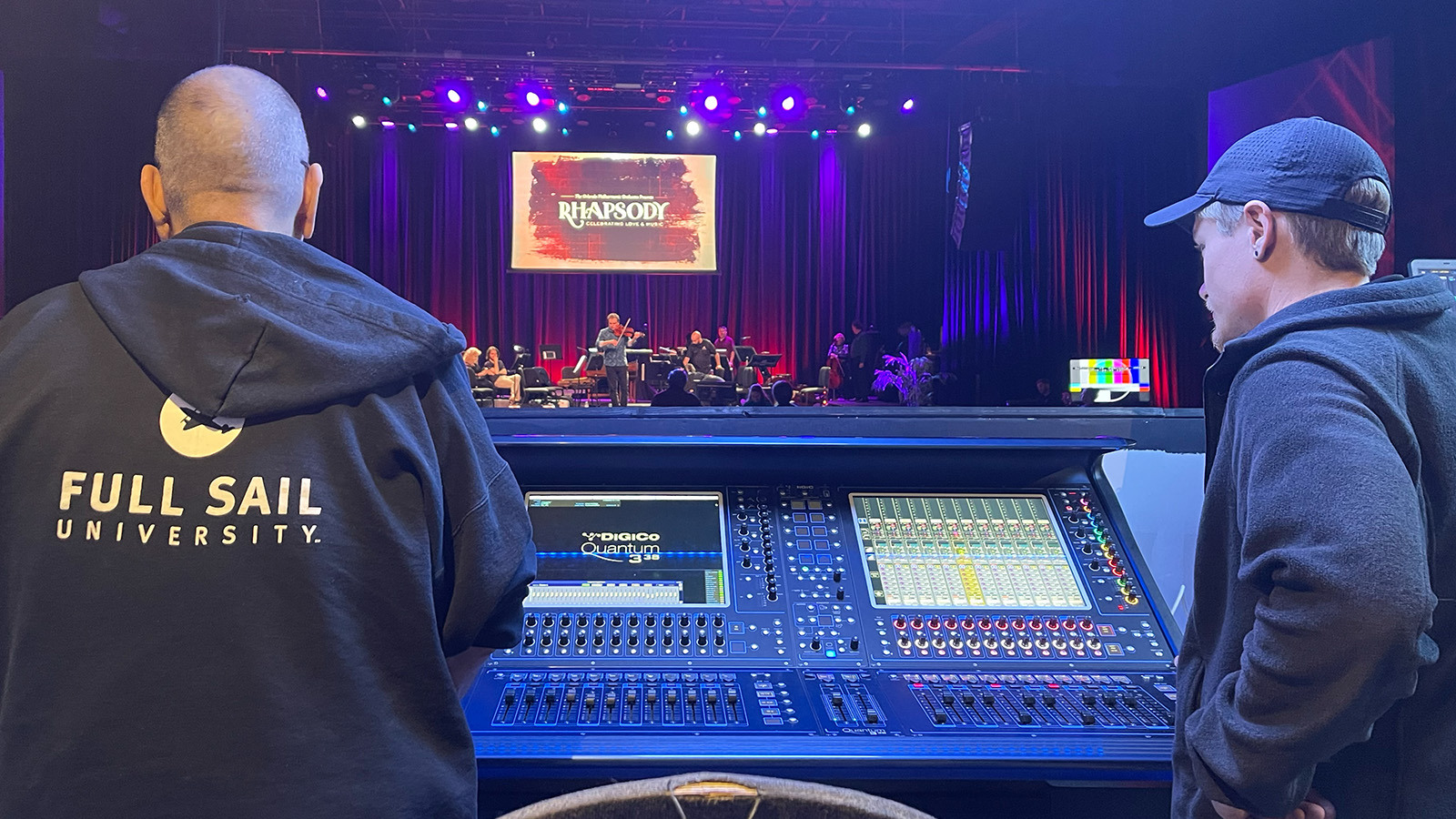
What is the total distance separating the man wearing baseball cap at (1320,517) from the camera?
914 millimetres

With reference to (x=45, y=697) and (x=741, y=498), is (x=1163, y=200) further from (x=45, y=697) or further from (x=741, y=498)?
(x=45, y=697)

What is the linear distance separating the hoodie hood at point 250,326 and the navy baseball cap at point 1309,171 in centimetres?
116

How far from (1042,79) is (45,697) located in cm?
1095

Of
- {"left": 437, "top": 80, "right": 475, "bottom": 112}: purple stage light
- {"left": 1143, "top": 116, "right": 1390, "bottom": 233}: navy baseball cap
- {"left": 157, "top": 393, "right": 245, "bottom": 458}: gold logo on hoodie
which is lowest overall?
{"left": 157, "top": 393, "right": 245, "bottom": 458}: gold logo on hoodie

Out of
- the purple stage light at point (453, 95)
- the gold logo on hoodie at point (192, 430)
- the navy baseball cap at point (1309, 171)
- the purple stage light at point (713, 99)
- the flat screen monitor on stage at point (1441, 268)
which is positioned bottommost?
the gold logo on hoodie at point (192, 430)

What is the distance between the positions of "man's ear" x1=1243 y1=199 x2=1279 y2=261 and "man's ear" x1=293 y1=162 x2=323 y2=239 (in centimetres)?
134

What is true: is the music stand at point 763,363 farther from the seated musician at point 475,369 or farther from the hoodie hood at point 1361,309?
the hoodie hood at point 1361,309

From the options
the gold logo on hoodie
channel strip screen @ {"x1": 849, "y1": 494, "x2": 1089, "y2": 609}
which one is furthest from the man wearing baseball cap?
the gold logo on hoodie

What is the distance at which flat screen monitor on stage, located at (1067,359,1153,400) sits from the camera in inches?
395

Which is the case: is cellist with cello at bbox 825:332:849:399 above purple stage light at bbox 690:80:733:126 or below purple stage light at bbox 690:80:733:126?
below

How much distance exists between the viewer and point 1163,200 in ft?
32.8

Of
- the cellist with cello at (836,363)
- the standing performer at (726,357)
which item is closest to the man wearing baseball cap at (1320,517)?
the standing performer at (726,357)

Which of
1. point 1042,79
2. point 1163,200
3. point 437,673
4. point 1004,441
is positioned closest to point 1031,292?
point 1163,200

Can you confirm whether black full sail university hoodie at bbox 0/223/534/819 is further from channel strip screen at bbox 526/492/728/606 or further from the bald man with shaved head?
channel strip screen at bbox 526/492/728/606
